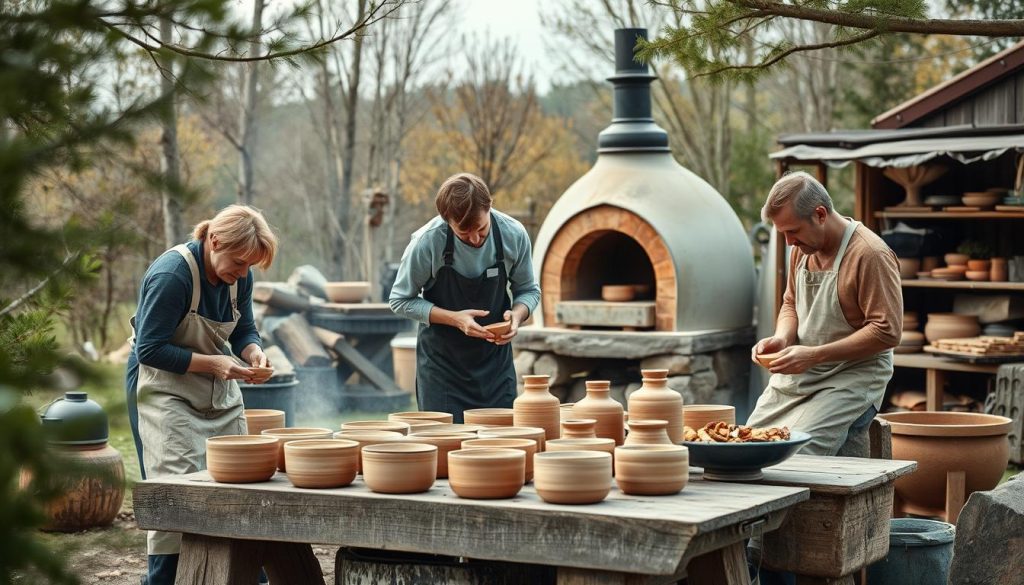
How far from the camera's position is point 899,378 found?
9.74 m

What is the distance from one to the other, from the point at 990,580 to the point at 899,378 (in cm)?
556

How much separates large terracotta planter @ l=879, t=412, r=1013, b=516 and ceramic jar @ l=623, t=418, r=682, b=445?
2.55 meters


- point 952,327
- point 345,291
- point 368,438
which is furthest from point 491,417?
point 345,291

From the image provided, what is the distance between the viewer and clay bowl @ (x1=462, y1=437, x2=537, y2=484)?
3.71 meters

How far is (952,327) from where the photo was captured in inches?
363

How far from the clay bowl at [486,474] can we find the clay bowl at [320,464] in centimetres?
39

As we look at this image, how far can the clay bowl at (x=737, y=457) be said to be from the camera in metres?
3.72

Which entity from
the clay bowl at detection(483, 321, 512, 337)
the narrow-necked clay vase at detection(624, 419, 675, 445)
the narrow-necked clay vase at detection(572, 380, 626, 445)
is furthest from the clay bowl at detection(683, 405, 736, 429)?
the clay bowl at detection(483, 321, 512, 337)

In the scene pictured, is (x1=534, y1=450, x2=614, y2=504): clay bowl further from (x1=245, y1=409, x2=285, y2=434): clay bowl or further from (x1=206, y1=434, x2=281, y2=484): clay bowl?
(x1=245, y1=409, x2=285, y2=434): clay bowl

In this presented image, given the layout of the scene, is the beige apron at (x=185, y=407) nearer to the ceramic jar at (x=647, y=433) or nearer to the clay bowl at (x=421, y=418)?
the clay bowl at (x=421, y=418)

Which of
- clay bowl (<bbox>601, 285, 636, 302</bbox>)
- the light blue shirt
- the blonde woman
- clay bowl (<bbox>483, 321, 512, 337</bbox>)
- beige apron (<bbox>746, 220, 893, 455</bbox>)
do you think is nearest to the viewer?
the blonde woman

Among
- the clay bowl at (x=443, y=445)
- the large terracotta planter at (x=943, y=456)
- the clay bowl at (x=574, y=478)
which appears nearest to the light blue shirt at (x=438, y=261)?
the clay bowl at (x=443, y=445)

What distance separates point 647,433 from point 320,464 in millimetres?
976

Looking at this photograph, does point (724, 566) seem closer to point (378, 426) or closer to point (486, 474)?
point (486, 474)
